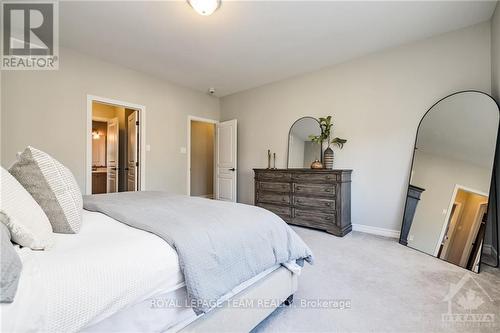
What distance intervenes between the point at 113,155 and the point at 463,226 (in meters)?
5.80

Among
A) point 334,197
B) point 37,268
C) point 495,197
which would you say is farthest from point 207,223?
point 495,197

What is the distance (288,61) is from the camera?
11.9 ft

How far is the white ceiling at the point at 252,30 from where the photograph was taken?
2.41 meters

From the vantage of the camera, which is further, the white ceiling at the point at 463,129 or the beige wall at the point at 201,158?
the beige wall at the point at 201,158

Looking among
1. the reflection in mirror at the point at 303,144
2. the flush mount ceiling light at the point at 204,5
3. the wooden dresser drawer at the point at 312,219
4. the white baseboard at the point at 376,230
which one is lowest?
the white baseboard at the point at 376,230

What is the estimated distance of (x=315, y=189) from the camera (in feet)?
11.4

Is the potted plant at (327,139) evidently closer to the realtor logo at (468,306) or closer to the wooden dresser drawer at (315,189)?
the wooden dresser drawer at (315,189)

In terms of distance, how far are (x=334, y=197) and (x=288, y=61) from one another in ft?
7.08

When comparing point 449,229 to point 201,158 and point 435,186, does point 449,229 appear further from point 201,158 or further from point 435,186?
point 201,158

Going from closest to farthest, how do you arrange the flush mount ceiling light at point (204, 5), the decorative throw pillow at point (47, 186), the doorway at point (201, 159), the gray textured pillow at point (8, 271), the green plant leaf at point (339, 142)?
the gray textured pillow at point (8, 271) → the decorative throw pillow at point (47, 186) → the flush mount ceiling light at point (204, 5) → the green plant leaf at point (339, 142) → the doorway at point (201, 159)

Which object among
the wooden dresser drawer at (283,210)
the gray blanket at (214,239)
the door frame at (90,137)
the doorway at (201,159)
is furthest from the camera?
the doorway at (201,159)

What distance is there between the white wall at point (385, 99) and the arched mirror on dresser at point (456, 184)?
21cm

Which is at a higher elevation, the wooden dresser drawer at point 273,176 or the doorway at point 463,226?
the wooden dresser drawer at point 273,176

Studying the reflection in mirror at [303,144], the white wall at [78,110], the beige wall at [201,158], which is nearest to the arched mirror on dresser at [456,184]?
the reflection in mirror at [303,144]
